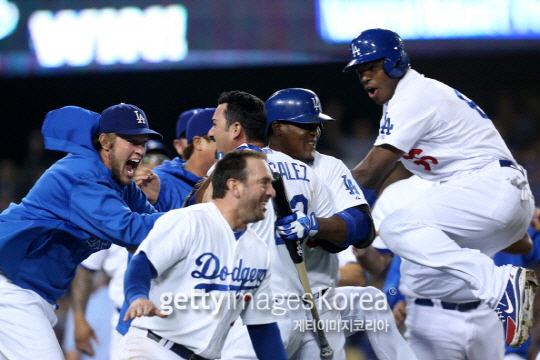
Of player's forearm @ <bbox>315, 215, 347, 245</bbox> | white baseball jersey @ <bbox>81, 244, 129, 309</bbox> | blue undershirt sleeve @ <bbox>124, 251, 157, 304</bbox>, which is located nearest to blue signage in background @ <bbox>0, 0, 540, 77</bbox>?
white baseball jersey @ <bbox>81, 244, 129, 309</bbox>

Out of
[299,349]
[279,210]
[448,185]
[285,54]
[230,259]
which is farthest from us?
[285,54]

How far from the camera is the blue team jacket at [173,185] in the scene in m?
5.51

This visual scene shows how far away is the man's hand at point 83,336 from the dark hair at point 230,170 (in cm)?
305

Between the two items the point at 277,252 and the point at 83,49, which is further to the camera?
the point at 83,49

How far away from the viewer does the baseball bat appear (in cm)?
406

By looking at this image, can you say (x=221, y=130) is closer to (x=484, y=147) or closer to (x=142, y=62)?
(x=484, y=147)

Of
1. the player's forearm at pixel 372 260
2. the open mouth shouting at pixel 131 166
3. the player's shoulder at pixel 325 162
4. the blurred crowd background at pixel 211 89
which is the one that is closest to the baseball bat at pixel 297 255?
the player's shoulder at pixel 325 162

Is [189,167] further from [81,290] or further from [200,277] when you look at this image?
[200,277]

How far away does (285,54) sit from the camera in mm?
11570

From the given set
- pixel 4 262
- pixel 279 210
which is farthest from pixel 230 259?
pixel 4 262

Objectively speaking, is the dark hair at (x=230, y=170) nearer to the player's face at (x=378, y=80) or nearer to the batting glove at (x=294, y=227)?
the batting glove at (x=294, y=227)

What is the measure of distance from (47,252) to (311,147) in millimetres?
1644

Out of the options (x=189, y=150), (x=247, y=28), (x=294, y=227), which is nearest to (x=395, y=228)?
(x=294, y=227)

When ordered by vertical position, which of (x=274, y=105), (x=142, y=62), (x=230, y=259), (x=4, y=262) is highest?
(x=274, y=105)
